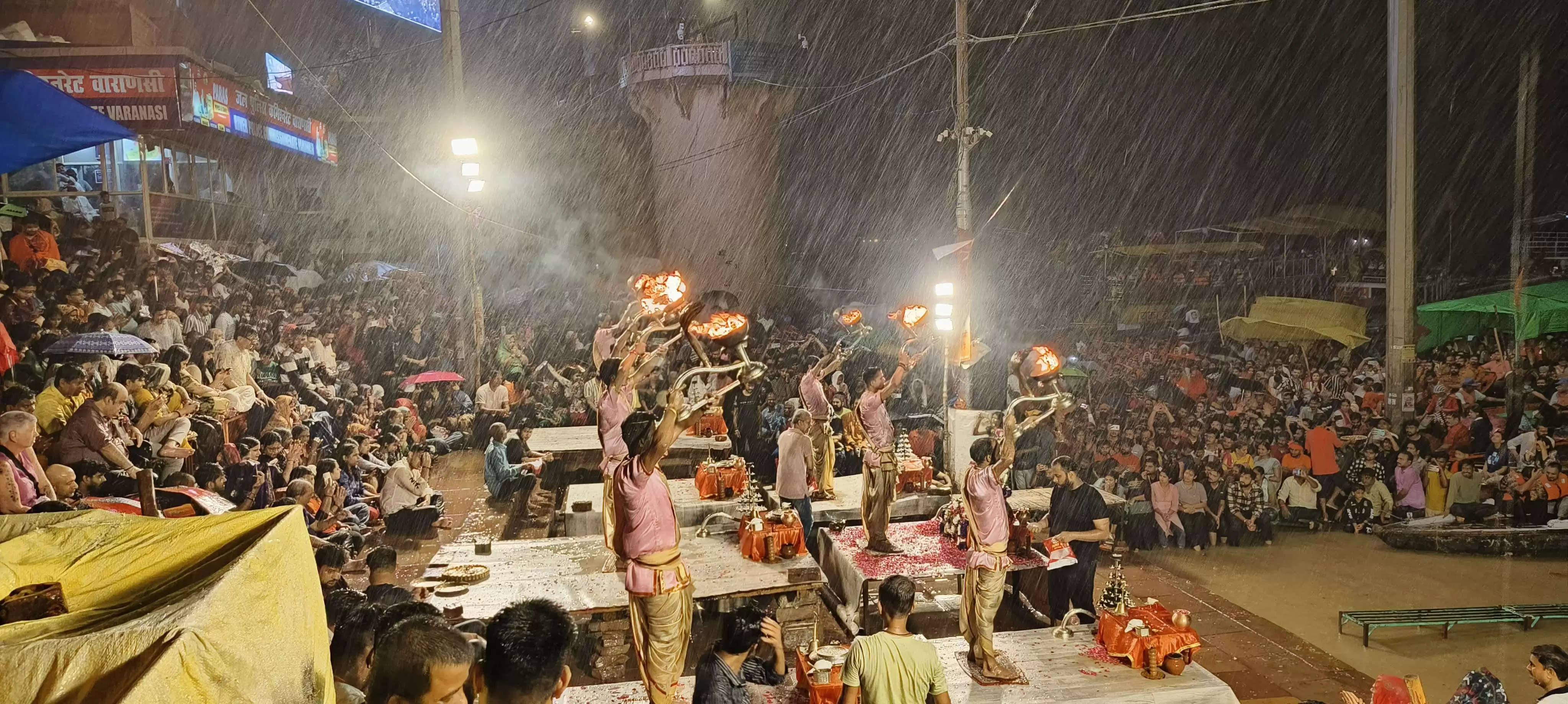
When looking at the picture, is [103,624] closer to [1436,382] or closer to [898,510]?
[898,510]

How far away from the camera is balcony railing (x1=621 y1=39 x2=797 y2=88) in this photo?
2812 centimetres

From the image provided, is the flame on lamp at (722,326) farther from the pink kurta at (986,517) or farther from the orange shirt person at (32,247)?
the orange shirt person at (32,247)

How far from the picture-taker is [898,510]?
1262 centimetres

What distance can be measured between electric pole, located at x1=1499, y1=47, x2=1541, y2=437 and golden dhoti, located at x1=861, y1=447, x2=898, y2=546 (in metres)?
10.8

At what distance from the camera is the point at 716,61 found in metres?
28.1

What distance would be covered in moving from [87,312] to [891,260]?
78.4 feet

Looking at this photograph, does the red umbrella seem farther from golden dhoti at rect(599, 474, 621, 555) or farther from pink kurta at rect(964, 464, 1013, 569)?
pink kurta at rect(964, 464, 1013, 569)

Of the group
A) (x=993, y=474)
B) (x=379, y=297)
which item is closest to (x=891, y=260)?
(x=379, y=297)

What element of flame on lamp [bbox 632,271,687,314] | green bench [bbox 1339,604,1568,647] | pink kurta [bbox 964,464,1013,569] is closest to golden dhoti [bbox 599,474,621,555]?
flame on lamp [bbox 632,271,687,314]

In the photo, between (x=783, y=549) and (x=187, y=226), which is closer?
(x=783, y=549)

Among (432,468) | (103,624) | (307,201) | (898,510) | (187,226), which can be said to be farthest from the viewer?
(307,201)

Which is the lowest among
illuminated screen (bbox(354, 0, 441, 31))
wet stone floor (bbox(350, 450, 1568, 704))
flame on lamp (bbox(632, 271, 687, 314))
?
wet stone floor (bbox(350, 450, 1568, 704))

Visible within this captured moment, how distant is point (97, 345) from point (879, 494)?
332 inches

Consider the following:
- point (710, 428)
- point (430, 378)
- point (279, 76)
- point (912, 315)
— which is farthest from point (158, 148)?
point (912, 315)
